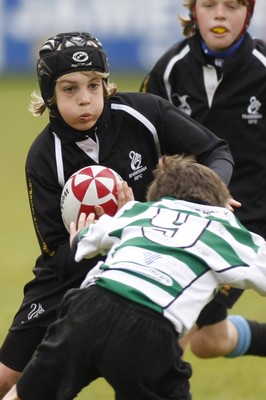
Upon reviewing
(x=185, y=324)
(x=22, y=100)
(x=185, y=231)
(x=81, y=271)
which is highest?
(x=185, y=231)

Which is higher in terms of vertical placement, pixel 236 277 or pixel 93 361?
pixel 236 277

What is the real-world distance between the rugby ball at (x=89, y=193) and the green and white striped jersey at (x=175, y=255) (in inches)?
18.9

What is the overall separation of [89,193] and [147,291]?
0.90 m

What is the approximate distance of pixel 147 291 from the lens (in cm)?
446

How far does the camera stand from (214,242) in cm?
458

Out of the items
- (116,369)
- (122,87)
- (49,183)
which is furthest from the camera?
(122,87)

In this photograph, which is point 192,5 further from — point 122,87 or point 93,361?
point 122,87

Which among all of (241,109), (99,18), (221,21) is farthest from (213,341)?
(99,18)

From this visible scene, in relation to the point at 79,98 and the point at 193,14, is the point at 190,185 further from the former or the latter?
the point at 193,14

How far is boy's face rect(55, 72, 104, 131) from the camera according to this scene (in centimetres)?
543

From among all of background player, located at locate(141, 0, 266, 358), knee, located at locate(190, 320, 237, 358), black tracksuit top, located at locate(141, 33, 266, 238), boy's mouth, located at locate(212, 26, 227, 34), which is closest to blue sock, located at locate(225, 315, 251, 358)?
knee, located at locate(190, 320, 237, 358)

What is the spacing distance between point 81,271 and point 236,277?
1.25 metres

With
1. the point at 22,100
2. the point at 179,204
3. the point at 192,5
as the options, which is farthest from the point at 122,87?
the point at 179,204

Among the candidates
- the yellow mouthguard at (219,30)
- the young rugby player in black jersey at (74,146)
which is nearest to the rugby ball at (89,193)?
the young rugby player in black jersey at (74,146)
